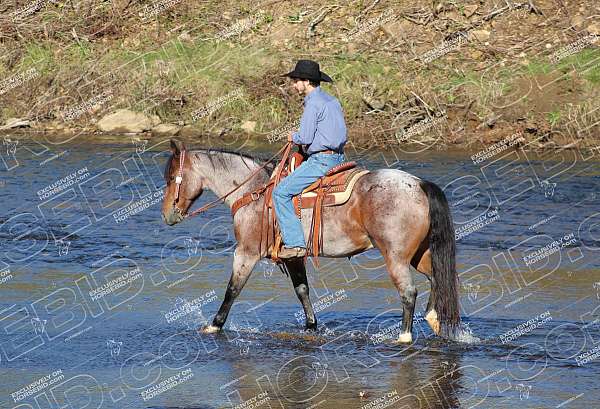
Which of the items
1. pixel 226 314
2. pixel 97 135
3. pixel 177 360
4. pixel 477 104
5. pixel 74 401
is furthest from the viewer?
pixel 97 135

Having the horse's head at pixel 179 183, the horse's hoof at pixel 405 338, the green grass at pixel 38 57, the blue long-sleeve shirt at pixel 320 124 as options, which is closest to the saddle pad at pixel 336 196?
the blue long-sleeve shirt at pixel 320 124

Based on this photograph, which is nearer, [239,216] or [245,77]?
[239,216]

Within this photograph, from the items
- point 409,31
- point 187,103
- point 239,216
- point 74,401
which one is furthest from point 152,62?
point 74,401

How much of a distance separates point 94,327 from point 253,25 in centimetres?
1373

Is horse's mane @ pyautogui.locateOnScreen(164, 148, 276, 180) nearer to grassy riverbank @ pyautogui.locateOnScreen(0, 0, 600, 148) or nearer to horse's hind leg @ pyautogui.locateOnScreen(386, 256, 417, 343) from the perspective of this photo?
horse's hind leg @ pyautogui.locateOnScreen(386, 256, 417, 343)

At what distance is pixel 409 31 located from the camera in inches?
877

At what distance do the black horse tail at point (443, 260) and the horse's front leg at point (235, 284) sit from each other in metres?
1.74

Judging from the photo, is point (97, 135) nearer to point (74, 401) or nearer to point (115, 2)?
point (115, 2)

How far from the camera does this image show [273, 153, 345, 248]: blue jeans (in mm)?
10273

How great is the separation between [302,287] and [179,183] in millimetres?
1595

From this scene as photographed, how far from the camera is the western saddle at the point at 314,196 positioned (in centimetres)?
1025

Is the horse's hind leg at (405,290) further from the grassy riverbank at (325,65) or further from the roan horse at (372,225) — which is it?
the grassy riverbank at (325,65)

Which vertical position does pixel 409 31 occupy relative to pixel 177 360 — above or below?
above

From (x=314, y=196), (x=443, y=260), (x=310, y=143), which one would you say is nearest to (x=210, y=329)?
(x=314, y=196)
